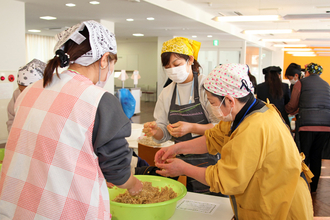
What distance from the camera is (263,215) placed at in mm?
1309

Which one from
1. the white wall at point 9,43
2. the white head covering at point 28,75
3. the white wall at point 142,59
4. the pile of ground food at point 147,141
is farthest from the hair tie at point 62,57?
the white wall at point 142,59

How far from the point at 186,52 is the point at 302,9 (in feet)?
25.4

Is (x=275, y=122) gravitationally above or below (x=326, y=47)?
below

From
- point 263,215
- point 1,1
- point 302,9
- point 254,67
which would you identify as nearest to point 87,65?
point 263,215

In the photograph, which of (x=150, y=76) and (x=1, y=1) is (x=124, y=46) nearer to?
(x=150, y=76)

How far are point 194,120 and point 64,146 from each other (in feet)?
3.92

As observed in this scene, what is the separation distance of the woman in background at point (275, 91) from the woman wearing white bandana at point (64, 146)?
388cm

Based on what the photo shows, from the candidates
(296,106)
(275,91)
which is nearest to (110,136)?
(296,106)

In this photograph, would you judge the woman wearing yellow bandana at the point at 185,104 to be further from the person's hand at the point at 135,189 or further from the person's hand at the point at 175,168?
the person's hand at the point at 135,189

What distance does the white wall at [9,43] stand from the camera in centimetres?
529

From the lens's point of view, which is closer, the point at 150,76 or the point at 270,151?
the point at 270,151

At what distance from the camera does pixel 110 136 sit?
3.23 ft

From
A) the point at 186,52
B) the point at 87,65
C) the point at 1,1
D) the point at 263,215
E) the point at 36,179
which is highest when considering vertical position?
the point at 1,1

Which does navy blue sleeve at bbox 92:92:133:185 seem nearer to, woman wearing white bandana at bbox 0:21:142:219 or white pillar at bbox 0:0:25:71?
woman wearing white bandana at bbox 0:21:142:219
